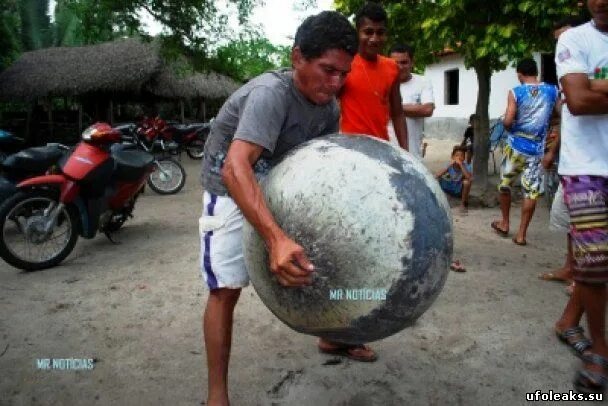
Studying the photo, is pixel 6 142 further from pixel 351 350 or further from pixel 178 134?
pixel 178 134

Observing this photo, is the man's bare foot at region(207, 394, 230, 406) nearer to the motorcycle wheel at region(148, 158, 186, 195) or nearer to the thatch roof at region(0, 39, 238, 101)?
the motorcycle wheel at region(148, 158, 186, 195)

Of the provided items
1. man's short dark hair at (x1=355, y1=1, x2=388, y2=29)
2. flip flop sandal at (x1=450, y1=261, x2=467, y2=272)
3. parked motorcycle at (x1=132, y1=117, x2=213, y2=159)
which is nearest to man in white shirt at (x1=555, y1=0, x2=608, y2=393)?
man's short dark hair at (x1=355, y1=1, x2=388, y2=29)

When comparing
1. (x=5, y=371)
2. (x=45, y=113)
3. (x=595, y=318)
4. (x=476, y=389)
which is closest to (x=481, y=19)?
(x=595, y=318)

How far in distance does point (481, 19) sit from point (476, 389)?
511 cm

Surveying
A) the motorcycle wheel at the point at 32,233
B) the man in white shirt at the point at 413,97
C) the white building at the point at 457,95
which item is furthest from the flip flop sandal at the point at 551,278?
the white building at the point at 457,95

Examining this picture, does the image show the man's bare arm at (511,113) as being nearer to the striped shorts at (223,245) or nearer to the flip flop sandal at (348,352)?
the flip flop sandal at (348,352)

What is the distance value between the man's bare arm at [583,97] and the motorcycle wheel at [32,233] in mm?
4146

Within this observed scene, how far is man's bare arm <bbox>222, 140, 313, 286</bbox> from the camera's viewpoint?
1.57 metres

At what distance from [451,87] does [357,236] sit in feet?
65.9

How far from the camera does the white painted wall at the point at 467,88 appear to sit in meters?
15.9

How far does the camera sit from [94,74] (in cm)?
1633

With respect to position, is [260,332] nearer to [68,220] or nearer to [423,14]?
[68,220]

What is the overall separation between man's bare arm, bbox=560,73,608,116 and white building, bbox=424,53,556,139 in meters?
14.4

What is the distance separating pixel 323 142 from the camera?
186 cm
